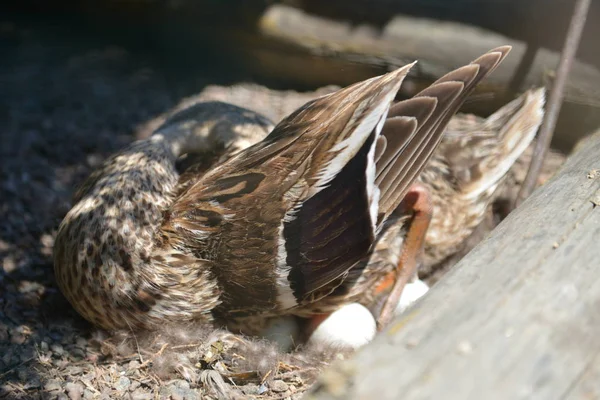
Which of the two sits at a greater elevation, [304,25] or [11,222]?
[304,25]

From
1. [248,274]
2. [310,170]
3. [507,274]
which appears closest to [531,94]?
[310,170]

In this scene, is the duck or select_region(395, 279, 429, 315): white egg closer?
the duck

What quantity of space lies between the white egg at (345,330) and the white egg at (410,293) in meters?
0.19

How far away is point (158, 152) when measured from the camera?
2.96m

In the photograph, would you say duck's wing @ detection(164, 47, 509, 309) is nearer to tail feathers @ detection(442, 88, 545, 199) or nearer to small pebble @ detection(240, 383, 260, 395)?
small pebble @ detection(240, 383, 260, 395)

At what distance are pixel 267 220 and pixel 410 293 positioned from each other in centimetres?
96

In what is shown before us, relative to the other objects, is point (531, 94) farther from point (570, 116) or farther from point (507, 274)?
point (507, 274)

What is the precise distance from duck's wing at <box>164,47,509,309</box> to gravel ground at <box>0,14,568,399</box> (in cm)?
30

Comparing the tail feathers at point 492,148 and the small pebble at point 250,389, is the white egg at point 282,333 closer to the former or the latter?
the small pebble at point 250,389

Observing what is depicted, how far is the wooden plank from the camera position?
1.15m

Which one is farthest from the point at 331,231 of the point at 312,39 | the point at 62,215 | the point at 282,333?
the point at 312,39

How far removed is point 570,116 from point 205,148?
211cm

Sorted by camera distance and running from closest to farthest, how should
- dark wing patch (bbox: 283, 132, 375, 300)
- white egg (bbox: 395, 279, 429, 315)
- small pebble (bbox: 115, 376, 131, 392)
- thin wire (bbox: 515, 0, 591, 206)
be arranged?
dark wing patch (bbox: 283, 132, 375, 300), small pebble (bbox: 115, 376, 131, 392), white egg (bbox: 395, 279, 429, 315), thin wire (bbox: 515, 0, 591, 206)

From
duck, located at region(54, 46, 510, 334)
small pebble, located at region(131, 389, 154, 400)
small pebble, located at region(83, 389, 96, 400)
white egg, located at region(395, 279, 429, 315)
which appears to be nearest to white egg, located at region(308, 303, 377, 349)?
duck, located at region(54, 46, 510, 334)
